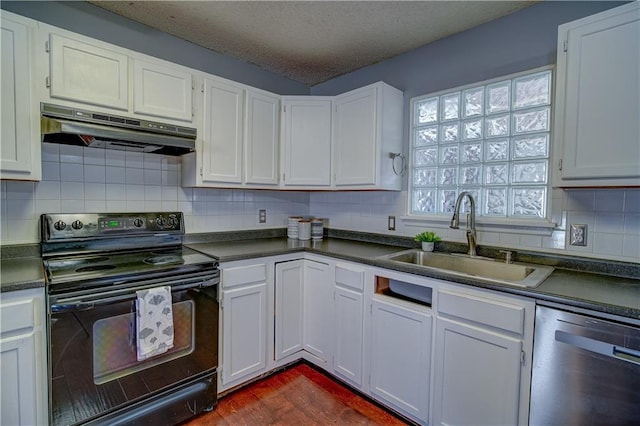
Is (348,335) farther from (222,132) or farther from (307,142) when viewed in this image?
(222,132)

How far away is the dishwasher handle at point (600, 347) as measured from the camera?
1088 mm

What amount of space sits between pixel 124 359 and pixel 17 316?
1.55 feet

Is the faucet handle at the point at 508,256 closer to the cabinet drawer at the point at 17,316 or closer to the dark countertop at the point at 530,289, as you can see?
the dark countertop at the point at 530,289

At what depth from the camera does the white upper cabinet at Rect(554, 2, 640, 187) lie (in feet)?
4.25

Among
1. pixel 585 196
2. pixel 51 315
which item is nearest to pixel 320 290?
pixel 51 315

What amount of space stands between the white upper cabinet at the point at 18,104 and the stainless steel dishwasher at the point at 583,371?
242 cm

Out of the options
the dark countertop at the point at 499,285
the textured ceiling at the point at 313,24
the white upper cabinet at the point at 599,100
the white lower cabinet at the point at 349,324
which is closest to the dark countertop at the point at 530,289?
the dark countertop at the point at 499,285

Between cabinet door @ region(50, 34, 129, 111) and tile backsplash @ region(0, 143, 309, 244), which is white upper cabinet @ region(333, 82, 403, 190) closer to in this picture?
tile backsplash @ region(0, 143, 309, 244)

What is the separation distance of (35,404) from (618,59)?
2880mm

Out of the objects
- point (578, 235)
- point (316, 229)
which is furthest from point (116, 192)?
point (578, 235)

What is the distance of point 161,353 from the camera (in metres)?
1.61

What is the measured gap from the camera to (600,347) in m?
1.14

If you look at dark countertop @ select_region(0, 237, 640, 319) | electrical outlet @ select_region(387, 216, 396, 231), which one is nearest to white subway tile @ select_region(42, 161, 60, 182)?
dark countertop @ select_region(0, 237, 640, 319)

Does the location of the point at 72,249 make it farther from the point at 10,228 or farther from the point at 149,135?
the point at 149,135
